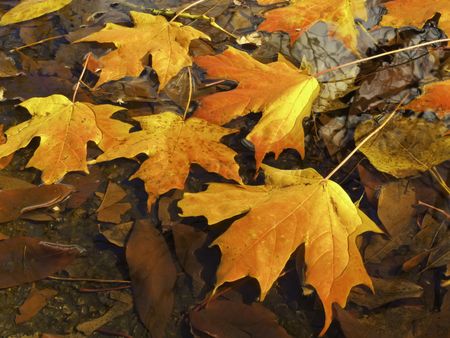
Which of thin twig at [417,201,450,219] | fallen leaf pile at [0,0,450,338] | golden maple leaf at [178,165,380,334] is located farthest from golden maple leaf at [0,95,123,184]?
thin twig at [417,201,450,219]

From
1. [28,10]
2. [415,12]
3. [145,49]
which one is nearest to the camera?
[145,49]

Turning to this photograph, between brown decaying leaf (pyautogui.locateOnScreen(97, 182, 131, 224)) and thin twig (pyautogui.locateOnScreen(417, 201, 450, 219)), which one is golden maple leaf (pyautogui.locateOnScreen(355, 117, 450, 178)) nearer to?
thin twig (pyautogui.locateOnScreen(417, 201, 450, 219))

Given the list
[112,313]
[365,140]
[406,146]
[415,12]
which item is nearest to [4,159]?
[112,313]

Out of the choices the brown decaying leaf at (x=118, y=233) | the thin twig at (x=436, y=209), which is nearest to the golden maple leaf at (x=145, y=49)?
the brown decaying leaf at (x=118, y=233)

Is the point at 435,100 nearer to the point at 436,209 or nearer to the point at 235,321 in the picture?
the point at 436,209

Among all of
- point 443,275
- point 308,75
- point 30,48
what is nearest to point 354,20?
point 308,75

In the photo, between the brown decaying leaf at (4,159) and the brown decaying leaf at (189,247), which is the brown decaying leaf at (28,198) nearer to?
the brown decaying leaf at (4,159)
